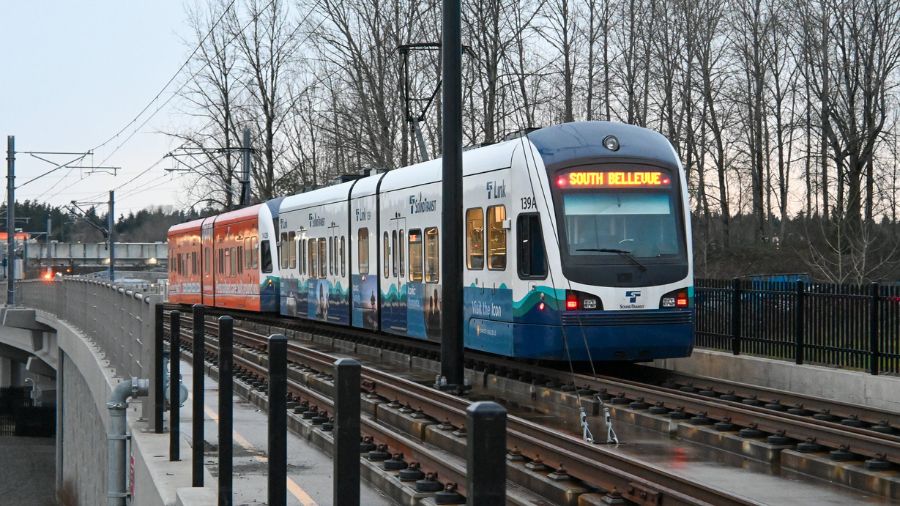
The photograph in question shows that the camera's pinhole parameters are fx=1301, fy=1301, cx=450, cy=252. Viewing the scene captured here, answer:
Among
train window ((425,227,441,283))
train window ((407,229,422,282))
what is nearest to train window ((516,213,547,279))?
train window ((425,227,441,283))

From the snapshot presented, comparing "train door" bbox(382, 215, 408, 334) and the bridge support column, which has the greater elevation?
"train door" bbox(382, 215, 408, 334)

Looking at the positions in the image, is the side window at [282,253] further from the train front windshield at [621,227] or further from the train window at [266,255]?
the train front windshield at [621,227]

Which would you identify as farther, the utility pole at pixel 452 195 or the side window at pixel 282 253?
the side window at pixel 282 253

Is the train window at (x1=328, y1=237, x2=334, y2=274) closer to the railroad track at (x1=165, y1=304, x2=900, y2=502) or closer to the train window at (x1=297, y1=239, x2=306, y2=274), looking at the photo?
the train window at (x1=297, y1=239, x2=306, y2=274)

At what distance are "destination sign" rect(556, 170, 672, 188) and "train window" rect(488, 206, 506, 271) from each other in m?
1.09

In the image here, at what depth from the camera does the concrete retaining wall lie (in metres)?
14.7

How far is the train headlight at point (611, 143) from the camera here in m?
16.6

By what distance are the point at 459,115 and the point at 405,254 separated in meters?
6.63

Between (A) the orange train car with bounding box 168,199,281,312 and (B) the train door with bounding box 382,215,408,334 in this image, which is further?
(A) the orange train car with bounding box 168,199,281,312

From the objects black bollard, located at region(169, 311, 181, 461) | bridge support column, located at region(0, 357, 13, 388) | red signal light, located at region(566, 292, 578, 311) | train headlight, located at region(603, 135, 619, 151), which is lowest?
bridge support column, located at region(0, 357, 13, 388)

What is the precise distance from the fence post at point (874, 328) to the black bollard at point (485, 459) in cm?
1220

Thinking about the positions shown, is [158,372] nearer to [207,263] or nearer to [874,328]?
[874,328]

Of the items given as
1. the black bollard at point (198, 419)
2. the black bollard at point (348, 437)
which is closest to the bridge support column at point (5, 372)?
the black bollard at point (198, 419)

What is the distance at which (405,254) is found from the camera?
21.8m
